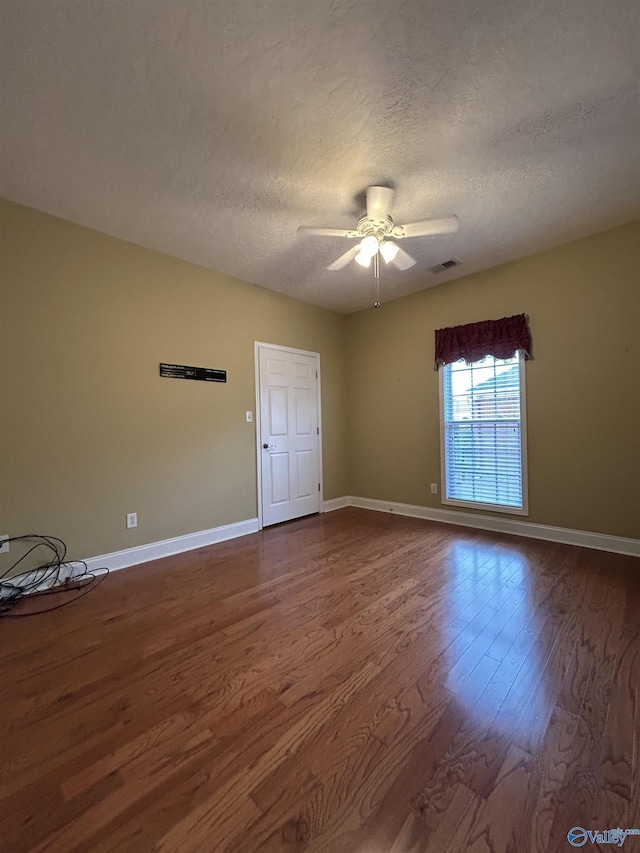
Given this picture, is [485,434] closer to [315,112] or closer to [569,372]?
[569,372]

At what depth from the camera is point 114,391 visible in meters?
3.01

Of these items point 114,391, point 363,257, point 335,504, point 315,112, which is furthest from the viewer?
point 335,504

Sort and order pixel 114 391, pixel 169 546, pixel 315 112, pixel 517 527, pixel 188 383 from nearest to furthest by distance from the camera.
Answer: pixel 315 112 → pixel 114 391 → pixel 169 546 → pixel 188 383 → pixel 517 527

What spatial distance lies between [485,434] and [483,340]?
1032 millimetres

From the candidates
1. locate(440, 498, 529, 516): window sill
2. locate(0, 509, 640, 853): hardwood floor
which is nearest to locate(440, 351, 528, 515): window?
locate(440, 498, 529, 516): window sill

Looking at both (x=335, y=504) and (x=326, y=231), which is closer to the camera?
(x=326, y=231)

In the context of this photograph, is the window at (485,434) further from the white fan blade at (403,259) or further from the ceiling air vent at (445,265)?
the white fan blade at (403,259)

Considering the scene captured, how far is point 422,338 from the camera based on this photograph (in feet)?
14.2

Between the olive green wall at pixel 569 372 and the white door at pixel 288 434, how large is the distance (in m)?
1.30

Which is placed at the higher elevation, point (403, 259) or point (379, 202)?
point (379, 202)

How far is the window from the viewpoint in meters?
3.62

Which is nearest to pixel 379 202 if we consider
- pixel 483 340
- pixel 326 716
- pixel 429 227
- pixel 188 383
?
pixel 429 227

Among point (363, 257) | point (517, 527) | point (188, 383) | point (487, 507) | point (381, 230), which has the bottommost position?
point (517, 527)

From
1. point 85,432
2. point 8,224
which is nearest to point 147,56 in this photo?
point 8,224
